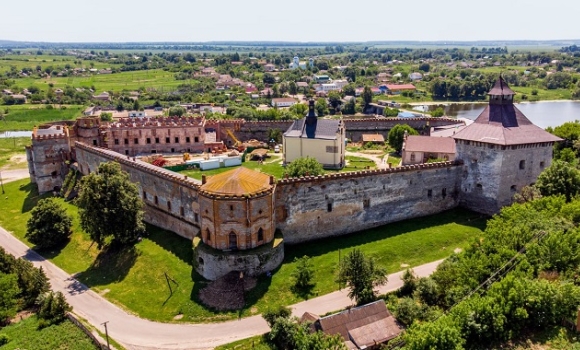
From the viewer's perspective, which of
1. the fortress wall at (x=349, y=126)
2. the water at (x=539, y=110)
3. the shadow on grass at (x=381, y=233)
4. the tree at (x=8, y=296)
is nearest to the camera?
the tree at (x=8, y=296)

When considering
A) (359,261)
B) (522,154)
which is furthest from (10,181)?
(522,154)

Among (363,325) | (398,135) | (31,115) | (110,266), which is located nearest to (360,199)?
(363,325)

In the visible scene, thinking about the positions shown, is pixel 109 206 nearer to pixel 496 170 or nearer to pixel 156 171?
pixel 156 171

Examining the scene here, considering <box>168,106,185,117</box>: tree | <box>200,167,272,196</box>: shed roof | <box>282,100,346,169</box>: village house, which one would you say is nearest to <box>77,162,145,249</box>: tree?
<box>200,167,272,196</box>: shed roof

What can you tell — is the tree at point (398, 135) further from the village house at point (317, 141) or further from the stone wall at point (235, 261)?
the stone wall at point (235, 261)

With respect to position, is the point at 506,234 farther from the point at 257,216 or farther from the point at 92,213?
the point at 92,213

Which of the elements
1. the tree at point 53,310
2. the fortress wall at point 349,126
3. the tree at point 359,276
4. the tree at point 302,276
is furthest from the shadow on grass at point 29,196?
the tree at point 359,276
